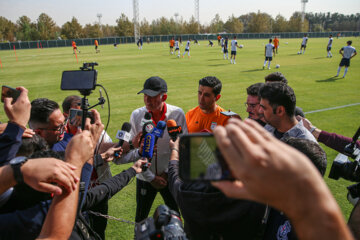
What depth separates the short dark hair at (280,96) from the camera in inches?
112

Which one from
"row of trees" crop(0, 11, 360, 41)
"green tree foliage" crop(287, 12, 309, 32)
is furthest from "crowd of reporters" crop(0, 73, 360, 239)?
"green tree foliage" crop(287, 12, 309, 32)

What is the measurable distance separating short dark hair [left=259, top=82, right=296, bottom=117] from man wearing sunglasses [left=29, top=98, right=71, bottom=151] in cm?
254

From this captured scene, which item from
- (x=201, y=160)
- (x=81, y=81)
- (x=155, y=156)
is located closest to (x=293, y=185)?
(x=201, y=160)

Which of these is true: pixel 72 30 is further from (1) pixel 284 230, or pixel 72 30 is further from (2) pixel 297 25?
(1) pixel 284 230

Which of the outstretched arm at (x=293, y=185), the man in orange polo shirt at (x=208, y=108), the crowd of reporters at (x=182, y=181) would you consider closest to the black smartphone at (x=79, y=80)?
the crowd of reporters at (x=182, y=181)

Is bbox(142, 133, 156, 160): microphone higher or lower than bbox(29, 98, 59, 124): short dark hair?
lower

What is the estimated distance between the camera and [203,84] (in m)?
4.02

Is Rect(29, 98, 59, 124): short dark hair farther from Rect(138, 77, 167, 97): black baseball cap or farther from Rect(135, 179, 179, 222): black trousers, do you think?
Rect(135, 179, 179, 222): black trousers

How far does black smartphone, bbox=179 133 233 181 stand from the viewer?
1009mm

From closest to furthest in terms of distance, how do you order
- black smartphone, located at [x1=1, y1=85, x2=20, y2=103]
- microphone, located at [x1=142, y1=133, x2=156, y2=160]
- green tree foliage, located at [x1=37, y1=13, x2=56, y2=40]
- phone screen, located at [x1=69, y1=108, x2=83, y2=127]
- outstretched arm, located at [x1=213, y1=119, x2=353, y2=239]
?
1. outstretched arm, located at [x1=213, y1=119, x2=353, y2=239]
2. black smartphone, located at [x1=1, y1=85, x2=20, y2=103]
3. phone screen, located at [x1=69, y1=108, x2=83, y2=127]
4. microphone, located at [x1=142, y1=133, x2=156, y2=160]
5. green tree foliage, located at [x1=37, y1=13, x2=56, y2=40]

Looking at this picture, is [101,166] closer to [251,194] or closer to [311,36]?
[251,194]

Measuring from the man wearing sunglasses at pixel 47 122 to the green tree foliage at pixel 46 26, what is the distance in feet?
288

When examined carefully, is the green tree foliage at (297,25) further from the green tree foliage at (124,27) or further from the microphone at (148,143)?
the microphone at (148,143)

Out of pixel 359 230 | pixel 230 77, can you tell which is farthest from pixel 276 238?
pixel 230 77
